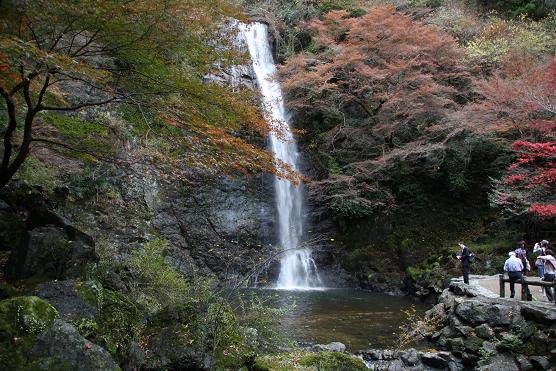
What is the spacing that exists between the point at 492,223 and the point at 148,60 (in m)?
16.3

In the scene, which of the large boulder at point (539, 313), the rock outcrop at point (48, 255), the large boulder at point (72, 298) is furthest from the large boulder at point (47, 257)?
the large boulder at point (539, 313)

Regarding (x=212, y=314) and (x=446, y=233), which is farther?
(x=446, y=233)

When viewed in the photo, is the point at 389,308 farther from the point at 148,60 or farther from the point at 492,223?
the point at 148,60

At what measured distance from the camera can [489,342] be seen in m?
8.12

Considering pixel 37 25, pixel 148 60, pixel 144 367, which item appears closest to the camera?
pixel 144 367

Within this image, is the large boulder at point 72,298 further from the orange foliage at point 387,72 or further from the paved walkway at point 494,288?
the orange foliage at point 387,72

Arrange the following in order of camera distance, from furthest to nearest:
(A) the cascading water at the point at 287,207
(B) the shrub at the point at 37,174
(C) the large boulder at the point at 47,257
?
(A) the cascading water at the point at 287,207 → (B) the shrub at the point at 37,174 → (C) the large boulder at the point at 47,257

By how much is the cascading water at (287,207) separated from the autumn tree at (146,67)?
10.3 metres

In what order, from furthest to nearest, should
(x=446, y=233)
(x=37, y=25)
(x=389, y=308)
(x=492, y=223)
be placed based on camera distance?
(x=446, y=233) → (x=492, y=223) → (x=389, y=308) → (x=37, y=25)

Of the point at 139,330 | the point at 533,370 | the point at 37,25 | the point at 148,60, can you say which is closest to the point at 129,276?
the point at 139,330

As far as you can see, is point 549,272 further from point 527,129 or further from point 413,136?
point 413,136

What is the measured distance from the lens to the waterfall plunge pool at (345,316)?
32.0ft

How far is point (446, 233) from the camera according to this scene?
1839 centimetres

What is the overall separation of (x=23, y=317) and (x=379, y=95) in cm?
1660
